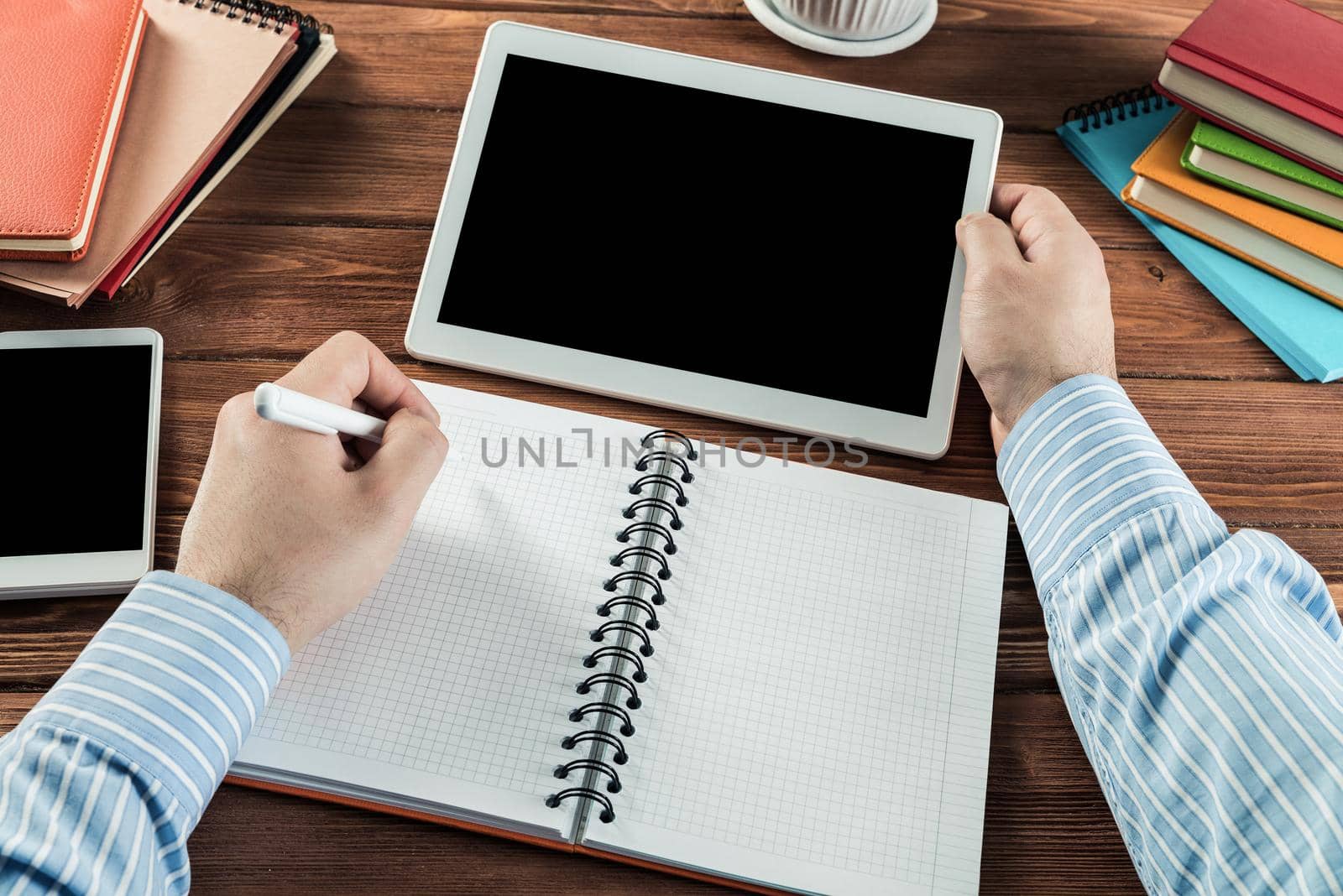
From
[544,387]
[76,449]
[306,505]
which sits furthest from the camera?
[544,387]

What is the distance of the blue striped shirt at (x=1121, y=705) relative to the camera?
71cm

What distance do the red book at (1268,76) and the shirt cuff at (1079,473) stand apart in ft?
1.13

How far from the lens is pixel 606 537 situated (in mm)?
961

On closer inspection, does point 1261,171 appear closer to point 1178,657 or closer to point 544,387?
point 1178,657

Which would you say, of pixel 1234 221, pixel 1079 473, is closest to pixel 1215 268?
pixel 1234 221

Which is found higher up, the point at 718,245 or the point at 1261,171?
the point at 1261,171

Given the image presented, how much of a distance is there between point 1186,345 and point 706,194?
538 millimetres

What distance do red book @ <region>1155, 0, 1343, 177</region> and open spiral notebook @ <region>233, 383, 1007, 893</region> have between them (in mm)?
486

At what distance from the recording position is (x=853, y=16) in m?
1.19

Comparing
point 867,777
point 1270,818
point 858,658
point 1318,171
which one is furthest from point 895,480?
point 1318,171

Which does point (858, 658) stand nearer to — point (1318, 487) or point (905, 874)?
point (905, 874)

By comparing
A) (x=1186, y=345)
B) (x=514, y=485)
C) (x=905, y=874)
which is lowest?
(x=905, y=874)

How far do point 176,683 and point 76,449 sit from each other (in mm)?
310

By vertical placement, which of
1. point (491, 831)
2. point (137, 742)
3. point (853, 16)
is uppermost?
point (853, 16)
